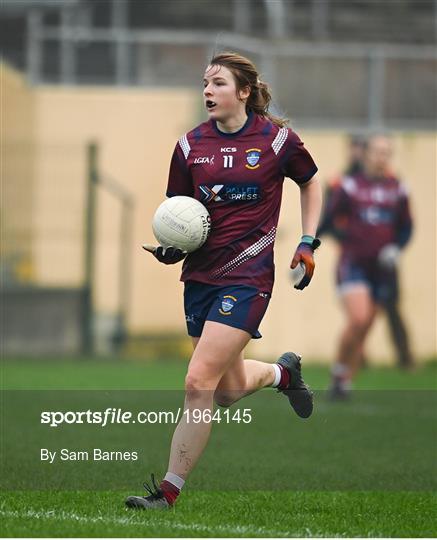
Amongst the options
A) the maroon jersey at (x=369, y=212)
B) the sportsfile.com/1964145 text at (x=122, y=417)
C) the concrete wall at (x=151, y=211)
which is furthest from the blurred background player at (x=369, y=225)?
the concrete wall at (x=151, y=211)

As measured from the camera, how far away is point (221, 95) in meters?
6.66

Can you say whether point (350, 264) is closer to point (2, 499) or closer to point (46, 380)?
point (46, 380)

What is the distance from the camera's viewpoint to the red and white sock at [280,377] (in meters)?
7.30

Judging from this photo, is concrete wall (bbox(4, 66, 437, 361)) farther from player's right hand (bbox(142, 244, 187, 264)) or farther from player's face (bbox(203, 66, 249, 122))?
player's right hand (bbox(142, 244, 187, 264))

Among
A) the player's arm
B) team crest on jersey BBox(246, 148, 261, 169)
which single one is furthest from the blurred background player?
team crest on jersey BBox(246, 148, 261, 169)

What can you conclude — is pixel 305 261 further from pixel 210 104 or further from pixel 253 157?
pixel 210 104

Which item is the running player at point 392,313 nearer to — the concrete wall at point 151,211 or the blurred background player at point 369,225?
the concrete wall at point 151,211

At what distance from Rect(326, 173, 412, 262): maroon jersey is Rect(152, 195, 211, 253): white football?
7.68 meters

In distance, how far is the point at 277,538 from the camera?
18.3ft

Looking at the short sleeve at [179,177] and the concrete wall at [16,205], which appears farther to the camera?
the concrete wall at [16,205]

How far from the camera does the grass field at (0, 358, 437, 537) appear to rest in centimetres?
588

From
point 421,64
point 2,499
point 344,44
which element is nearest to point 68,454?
point 2,499

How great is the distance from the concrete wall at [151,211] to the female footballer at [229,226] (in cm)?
1119

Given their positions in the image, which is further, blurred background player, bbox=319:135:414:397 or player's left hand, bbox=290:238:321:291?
blurred background player, bbox=319:135:414:397
